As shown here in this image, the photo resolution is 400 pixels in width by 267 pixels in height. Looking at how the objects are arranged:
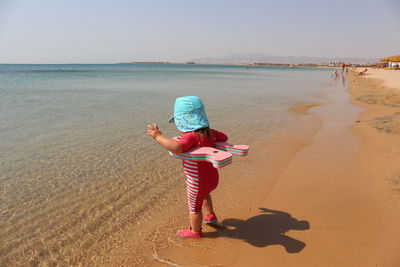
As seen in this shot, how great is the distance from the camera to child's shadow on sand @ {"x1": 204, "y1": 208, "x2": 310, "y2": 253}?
2.91 metres

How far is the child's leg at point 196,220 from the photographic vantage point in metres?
2.85

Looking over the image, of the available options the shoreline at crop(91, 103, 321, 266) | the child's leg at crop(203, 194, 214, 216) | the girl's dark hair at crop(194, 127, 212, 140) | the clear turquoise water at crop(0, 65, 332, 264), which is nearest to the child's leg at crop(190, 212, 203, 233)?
the shoreline at crop(91, 103, 321, 266)

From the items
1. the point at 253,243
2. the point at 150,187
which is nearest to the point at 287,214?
the point at 253,243

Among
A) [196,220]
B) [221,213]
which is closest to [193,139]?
[196,220]

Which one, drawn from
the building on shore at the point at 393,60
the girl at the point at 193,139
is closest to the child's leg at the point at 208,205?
the girl at the point at 193,139

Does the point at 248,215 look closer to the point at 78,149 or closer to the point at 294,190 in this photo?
the point at 294,190

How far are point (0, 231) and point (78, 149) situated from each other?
3.10 metres

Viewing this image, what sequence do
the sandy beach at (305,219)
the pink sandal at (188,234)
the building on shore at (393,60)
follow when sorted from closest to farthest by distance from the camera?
the sandy beach at (305,219) → the pink sandal at (188,234) → the building on shore at (393,60)

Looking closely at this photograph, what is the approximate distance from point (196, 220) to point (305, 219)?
150cm

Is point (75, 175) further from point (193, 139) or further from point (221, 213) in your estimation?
point (193, 139)

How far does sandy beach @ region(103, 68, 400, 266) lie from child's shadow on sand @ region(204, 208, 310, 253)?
0.03 ft

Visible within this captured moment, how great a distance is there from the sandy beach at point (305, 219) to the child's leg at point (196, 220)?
16cm

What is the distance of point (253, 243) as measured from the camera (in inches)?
115

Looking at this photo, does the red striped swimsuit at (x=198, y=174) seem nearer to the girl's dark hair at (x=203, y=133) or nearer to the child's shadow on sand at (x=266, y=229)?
the girl's dark hair at (x=203, y=133)
